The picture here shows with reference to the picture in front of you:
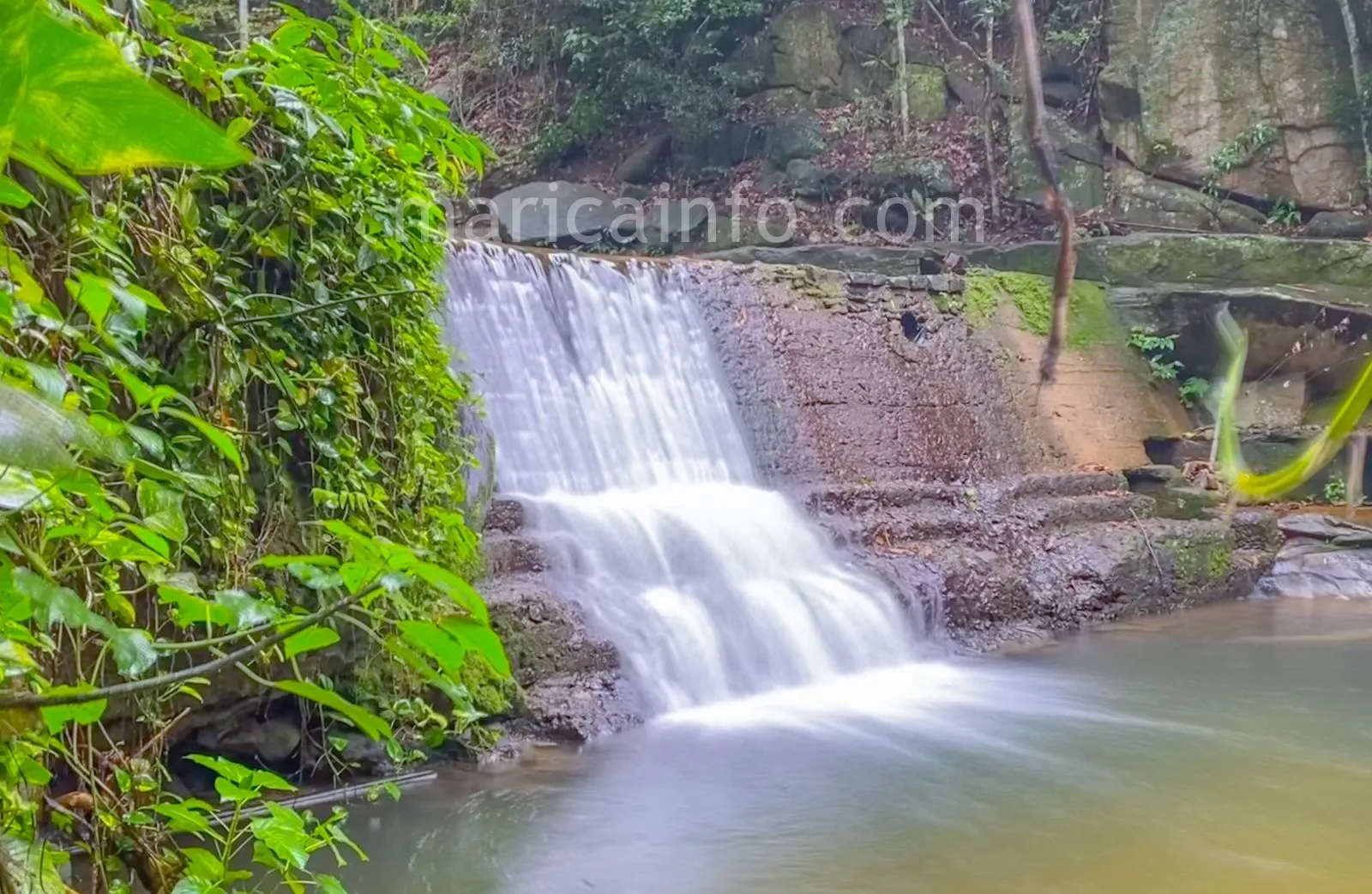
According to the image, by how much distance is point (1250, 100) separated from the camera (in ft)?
39.2

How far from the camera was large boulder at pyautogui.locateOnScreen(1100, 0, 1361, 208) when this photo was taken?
38.6ft

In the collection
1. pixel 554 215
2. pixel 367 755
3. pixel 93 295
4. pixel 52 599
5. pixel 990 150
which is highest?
pixel 990 150

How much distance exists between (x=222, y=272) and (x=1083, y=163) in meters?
11.6

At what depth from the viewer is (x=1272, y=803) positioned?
3459 millimetres

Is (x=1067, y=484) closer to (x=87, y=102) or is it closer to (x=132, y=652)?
(x=132, y=652)

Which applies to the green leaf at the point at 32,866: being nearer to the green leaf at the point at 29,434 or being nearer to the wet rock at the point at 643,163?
the green leaf at the point at 29,434

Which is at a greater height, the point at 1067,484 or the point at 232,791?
the point at 232,791

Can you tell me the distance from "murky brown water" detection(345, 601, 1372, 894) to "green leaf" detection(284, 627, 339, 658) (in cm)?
215

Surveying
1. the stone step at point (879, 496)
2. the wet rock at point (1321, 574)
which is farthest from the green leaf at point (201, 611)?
the wet rock at point (1321, 574)

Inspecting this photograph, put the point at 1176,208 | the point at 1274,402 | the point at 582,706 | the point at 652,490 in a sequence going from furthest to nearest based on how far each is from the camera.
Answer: the point at 1176,208, the point at 1274,402, the point at 652,490, the point at 582,706

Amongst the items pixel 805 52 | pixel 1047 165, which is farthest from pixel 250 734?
pixel 805 52

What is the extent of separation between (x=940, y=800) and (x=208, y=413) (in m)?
2.51

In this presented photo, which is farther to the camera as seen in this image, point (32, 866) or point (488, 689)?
point (488, 689)

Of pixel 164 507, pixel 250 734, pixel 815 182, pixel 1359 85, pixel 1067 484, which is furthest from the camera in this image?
pixel 815 182
